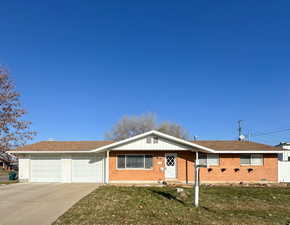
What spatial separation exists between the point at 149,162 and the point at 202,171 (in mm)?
3901

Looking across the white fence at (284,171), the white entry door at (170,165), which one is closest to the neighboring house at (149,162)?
the white entry door at (170,165)

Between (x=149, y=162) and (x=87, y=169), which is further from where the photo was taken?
(x=87, y=169)

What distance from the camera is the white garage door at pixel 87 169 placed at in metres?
15.7

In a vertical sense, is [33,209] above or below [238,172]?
above

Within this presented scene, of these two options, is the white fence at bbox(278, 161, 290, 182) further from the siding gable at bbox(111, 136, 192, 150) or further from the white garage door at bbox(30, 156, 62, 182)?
the white garage door at bbox(30, 156, 62, 182)

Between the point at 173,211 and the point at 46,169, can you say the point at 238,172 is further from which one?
the point at 46,169

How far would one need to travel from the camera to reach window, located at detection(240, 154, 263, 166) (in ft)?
51.5

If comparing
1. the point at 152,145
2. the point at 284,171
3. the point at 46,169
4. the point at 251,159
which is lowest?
the point at 284,171

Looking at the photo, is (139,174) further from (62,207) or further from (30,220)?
(30,220)

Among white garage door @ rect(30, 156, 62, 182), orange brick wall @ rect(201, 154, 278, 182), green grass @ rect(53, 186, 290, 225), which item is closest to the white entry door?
orange brick wall @ rect(201, 154, 278, 182)

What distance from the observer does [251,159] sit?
618 inches

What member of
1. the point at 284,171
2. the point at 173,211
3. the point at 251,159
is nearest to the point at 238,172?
the point at 251,159

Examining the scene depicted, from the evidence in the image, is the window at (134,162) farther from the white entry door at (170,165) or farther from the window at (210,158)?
the window at (210,158)

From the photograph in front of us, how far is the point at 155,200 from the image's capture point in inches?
355
